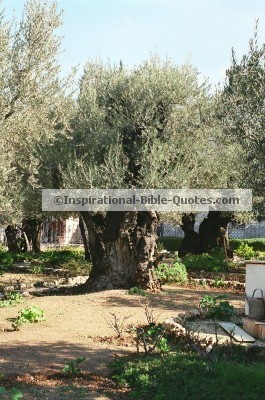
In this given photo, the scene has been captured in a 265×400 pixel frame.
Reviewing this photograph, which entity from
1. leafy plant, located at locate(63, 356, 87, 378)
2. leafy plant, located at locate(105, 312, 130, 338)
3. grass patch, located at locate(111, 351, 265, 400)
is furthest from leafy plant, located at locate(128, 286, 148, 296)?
leafy plant, located at locate(63, 356, 87, 378)

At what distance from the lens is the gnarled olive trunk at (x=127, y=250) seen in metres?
15.8

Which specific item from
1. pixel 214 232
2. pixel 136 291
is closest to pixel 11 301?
pixel 136 291

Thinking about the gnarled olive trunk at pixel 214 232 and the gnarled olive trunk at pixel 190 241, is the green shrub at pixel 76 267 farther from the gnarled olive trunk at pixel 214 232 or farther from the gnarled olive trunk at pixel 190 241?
the gnarled olive trunk at pixel 214 232

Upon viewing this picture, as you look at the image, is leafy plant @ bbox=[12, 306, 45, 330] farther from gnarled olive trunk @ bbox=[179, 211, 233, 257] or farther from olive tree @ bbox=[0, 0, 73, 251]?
gnarled olive trunk @ bbox=[179, 211, 233, 257]

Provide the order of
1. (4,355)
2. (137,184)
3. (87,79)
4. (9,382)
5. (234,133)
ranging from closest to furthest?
(9,382)
(4,355)
(234,133)
(137,184)
(87,79)

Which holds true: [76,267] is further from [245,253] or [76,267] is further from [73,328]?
[73,328]

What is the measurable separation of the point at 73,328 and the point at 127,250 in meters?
5.87

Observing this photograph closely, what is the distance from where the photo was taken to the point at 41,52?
458 inches

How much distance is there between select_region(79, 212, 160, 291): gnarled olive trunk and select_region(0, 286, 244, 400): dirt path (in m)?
0.89

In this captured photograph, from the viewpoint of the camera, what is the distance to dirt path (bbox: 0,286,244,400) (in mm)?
7970

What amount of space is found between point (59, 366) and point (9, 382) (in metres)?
1.11

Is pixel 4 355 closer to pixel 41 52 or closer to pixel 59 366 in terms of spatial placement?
pixel 59 366

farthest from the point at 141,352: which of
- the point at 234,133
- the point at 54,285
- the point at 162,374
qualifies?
the point at 54,285

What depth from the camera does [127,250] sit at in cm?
1605
